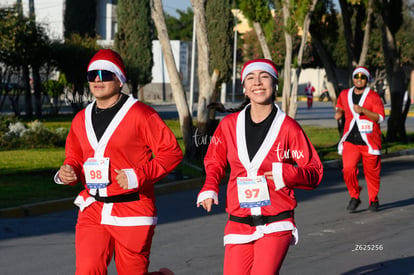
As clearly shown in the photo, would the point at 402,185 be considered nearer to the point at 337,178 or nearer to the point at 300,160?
the point at 337,178

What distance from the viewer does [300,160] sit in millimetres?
5406

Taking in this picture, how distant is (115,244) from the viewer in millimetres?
5594

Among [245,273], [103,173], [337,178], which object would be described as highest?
[103,173]

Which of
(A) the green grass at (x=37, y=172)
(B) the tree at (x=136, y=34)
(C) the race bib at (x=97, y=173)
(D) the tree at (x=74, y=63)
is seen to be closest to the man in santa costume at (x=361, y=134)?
(A) the green grass at (x=37, y=172)

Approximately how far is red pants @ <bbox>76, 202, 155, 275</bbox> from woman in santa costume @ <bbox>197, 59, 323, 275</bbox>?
53 centimetres

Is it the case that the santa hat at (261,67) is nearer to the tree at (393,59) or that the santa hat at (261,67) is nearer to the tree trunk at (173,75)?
the tree trunk at (173,75)

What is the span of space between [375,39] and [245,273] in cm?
6863

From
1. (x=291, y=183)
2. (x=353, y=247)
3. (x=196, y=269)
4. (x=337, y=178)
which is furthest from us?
(x=337, y=178)

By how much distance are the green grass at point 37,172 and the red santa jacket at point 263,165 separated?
7202 mm

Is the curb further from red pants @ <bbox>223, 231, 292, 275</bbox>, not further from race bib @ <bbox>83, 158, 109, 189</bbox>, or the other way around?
red pants @ <bbox>223, 231, 292, 275</bbox>

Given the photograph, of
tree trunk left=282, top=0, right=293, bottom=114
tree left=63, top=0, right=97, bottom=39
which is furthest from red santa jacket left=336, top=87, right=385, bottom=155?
tree left=63, top=0, right=97, bottom=39

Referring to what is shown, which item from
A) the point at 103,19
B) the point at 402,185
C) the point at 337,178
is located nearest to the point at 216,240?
the point at 402,185

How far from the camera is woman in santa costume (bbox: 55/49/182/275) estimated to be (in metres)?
5.50

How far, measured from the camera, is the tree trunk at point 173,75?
17.5m
